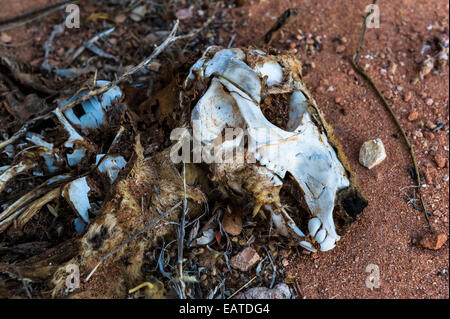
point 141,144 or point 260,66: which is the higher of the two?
point 260,66

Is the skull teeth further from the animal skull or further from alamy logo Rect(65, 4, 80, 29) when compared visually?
alamy logo Rect(65, 4, 80, 29)

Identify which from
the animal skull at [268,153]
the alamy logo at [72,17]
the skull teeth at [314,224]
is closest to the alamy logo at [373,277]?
the animal skull at [268,153]

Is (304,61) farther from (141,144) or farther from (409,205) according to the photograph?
(141,144)

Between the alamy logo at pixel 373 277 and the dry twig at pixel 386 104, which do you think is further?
the dry twig at pixel 386 104

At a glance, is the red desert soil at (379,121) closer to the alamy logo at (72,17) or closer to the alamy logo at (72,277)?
the alamy logo at (72,17)

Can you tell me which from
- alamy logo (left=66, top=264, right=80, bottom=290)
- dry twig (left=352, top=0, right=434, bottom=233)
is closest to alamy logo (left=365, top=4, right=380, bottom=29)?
dry twig (left=352, top=0, right=434, bottom=233)

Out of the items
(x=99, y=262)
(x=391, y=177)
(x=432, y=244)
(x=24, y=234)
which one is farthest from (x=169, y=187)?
(x=432, y=244)
